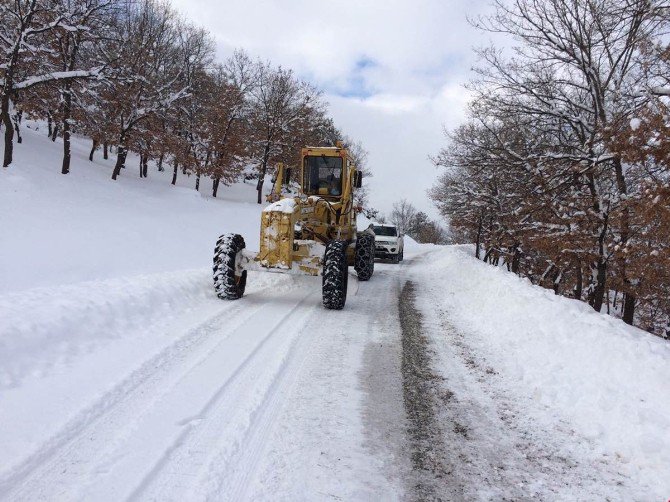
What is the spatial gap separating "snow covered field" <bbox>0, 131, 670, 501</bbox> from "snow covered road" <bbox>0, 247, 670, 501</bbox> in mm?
19

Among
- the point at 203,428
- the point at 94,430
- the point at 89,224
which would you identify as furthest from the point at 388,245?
the point at 94,430

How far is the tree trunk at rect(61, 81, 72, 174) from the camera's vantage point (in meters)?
20.3

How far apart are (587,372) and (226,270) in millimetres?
5970

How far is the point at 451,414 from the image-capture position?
4262mm

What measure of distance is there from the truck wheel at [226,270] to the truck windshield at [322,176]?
3.77 metres

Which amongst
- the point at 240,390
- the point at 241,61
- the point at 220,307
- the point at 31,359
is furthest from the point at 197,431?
the point at 241,61

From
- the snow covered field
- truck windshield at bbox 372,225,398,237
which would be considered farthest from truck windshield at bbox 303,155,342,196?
truck windshield at bbox 372,225,398,237

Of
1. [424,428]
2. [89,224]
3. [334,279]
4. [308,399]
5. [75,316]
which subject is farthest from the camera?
[89,224]

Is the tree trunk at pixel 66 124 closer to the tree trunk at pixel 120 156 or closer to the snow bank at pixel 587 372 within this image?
the tree trunk at pixel 120 156

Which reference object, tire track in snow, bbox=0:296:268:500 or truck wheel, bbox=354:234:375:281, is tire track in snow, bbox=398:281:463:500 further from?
truck wheel, bbox=354:234:375:281

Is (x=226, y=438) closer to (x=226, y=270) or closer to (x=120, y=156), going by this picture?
(x=226, y=270)

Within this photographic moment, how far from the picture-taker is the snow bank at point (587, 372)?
11.9 feet

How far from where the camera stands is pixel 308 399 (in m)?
4.39

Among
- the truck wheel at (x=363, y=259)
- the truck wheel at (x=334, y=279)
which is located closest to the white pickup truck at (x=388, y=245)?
the truck wheel at (x=363, y=259)
